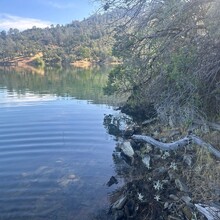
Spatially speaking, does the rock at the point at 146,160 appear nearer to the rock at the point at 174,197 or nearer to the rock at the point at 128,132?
the rock at the point at 174,197

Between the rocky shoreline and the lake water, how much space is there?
3.40 ft

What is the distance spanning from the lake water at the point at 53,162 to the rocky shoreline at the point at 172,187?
3.40 feet

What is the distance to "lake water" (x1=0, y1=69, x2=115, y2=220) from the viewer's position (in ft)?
32.2

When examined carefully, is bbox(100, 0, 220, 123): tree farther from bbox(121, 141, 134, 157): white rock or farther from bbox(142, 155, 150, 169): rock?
bbox(121, 141, 134, 157): white rock

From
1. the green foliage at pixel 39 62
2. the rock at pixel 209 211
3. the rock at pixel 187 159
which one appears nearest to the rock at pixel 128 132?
the rock at pixel 187 159

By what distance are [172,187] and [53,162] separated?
6431 millimetres

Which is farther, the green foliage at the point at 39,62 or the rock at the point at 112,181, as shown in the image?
the green foliage at the point at 39,62

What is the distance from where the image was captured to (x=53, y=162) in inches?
548

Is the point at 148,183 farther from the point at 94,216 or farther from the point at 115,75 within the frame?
the point at 115,75

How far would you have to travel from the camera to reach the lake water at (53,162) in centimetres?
981

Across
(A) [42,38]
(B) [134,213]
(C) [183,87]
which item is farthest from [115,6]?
(A) [42,38]

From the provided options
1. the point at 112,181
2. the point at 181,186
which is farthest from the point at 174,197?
the point at 112,181

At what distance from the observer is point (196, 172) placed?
883cm

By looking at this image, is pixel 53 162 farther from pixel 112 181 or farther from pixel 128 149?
pixel 112 181
